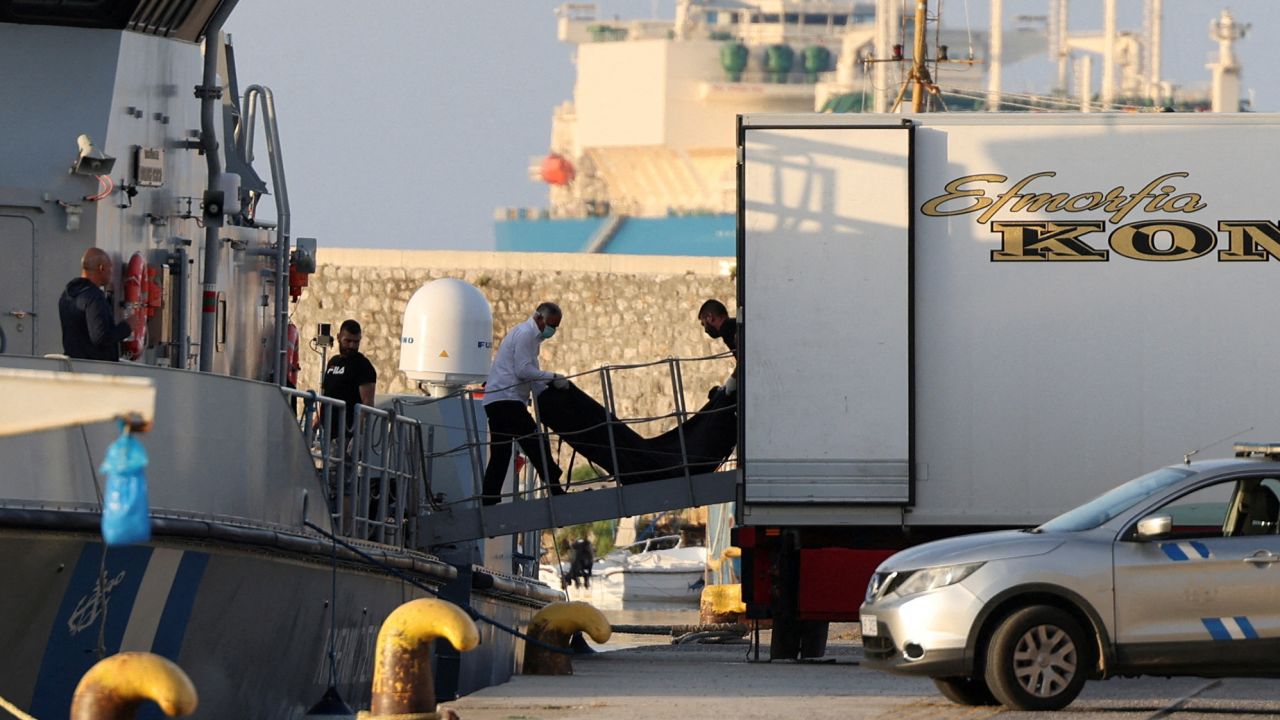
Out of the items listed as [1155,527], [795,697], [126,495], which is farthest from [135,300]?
[126,495]

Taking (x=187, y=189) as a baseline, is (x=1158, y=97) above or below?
above

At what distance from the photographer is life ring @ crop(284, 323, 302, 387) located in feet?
51.2

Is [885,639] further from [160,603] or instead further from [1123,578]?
[160,603]

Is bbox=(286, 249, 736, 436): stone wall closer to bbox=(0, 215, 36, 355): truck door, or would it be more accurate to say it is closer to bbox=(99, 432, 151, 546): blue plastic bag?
bbox=(0, 215, 36, 355): truck door

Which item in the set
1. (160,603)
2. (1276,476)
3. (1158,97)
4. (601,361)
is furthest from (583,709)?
(1158,97)

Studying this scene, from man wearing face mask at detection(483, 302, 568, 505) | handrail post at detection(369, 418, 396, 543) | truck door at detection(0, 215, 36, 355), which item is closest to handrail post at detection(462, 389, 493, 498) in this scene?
man wearing face mask at detection(483, 302, 568, 505)

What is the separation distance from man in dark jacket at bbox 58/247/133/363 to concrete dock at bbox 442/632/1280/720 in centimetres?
237

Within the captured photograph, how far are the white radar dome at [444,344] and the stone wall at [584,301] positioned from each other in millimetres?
28040

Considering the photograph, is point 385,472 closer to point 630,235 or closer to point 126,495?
point 126,495

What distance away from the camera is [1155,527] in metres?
10.7

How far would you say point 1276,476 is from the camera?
11109 mm

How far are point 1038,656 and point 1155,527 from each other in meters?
0.85

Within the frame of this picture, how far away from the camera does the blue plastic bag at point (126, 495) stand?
17.9 ft

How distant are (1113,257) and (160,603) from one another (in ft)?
23.3
